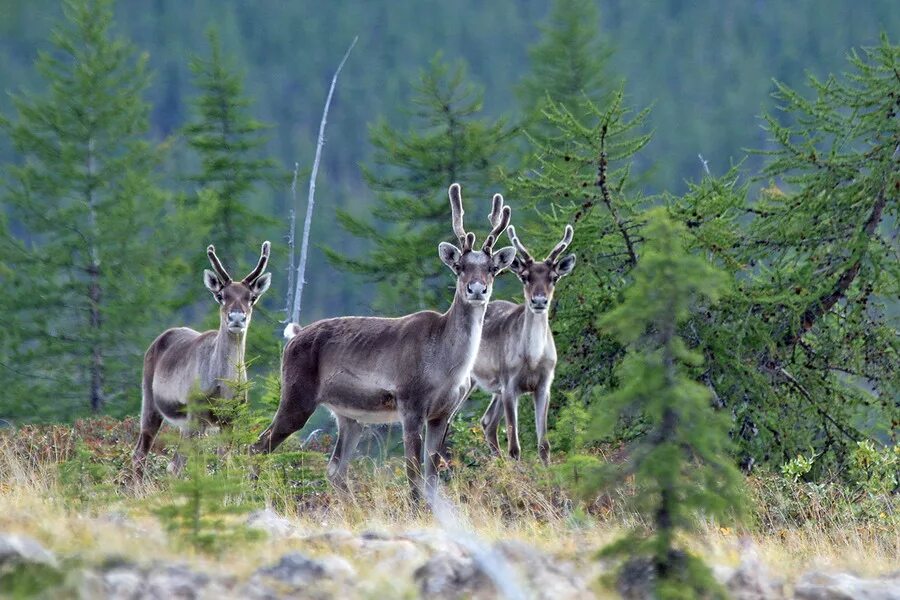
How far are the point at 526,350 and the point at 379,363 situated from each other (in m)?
3.18

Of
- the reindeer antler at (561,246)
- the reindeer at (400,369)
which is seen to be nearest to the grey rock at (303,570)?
the reindeer at (400,369)

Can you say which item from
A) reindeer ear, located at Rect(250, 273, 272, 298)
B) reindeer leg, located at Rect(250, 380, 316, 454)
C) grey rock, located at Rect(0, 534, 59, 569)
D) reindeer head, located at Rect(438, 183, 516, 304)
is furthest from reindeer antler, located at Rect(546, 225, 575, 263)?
grey rock, located at Rect(0, 534, 59, 569)

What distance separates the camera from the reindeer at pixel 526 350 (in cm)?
1390

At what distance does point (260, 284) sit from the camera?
44.6 feet

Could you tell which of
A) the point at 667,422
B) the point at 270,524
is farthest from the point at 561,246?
the point at 667,422

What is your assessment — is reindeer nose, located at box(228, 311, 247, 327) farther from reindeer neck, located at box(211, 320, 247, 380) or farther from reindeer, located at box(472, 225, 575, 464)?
reindeer, located at box(472, 225, 575, 464)

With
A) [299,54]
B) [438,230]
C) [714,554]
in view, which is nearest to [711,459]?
[714,554]

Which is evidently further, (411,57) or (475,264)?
(411,57)

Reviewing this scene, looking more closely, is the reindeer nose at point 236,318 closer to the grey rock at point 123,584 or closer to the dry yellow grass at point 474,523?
the dry yellow grass at point 474,523

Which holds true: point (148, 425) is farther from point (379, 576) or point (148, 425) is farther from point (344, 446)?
point (379, 576)

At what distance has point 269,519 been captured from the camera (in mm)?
7984

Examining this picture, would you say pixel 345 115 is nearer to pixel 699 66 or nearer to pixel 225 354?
pixel 699 66

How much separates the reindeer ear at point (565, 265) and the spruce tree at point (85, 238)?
15473 millimetres

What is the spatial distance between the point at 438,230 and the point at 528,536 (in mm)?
17221
